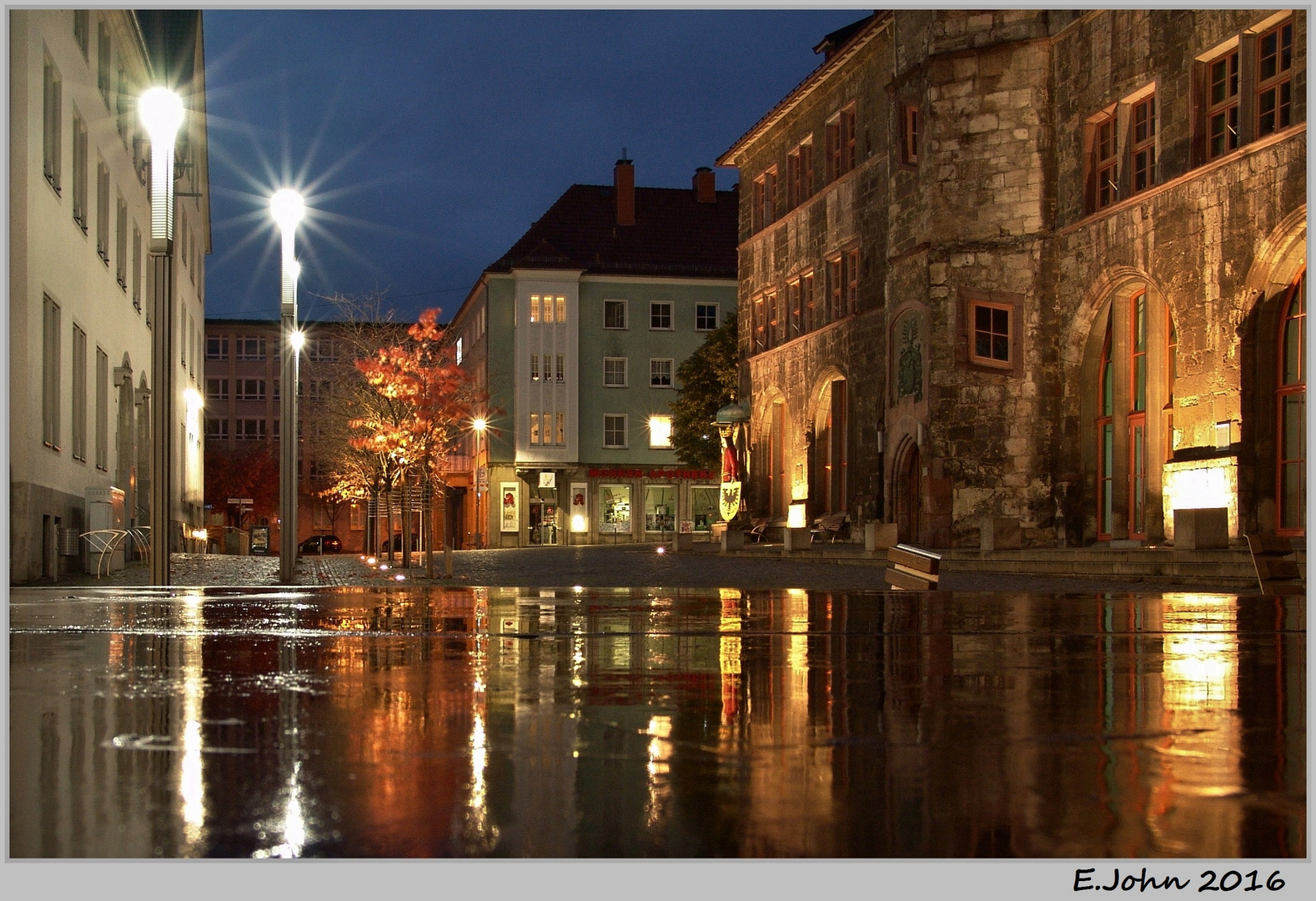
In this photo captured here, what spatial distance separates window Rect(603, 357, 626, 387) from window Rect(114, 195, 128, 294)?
40218 mm

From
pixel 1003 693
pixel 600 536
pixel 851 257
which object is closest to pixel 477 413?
pixel 600 536

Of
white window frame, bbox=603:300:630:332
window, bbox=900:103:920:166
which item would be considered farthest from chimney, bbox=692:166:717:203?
window, bbox=900:103:920:166

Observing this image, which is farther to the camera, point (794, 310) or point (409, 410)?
point (794, 310)

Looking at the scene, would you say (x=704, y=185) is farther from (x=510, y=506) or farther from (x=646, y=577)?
(x=646, y=577)

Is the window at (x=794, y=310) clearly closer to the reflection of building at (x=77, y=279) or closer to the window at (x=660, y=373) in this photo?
the reflection of building at (x=77, y=279)

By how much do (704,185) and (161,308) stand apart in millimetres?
59005

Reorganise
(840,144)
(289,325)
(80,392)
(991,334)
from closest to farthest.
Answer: (289,325) → (80,392) → (991,334) → (840,144)

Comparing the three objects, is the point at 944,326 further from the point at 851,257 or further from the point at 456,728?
the point at 456,728

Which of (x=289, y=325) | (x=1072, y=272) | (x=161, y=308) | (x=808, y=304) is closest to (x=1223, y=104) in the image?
(x=1072, y=272)

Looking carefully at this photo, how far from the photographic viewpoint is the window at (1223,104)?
22.8m

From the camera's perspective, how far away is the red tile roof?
68625 mm

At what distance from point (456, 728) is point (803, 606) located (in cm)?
778

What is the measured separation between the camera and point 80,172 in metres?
23.2

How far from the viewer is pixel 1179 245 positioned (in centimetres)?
2375
